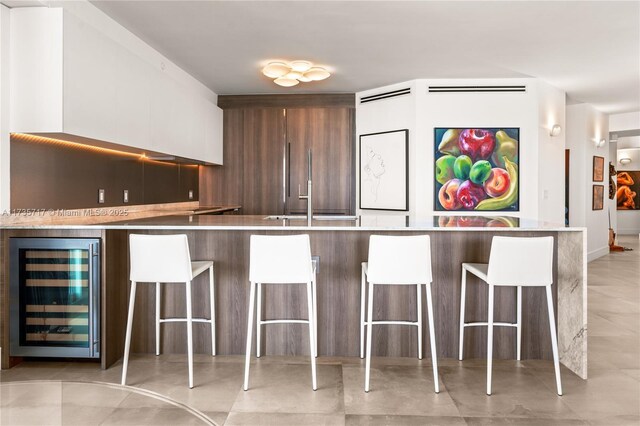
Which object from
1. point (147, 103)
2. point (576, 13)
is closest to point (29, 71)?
point (147, 103)

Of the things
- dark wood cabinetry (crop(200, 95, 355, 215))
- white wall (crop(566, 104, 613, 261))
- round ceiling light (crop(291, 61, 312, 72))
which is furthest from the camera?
white wall (crop(566, 104, 613, 261))

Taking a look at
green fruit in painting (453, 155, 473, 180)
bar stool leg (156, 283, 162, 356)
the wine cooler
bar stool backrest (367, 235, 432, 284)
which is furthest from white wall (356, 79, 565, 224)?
the wine cooler

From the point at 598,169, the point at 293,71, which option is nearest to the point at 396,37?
the point at 293,71

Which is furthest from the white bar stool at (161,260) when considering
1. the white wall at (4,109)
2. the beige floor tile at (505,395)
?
the beige floor tile at (505,395)

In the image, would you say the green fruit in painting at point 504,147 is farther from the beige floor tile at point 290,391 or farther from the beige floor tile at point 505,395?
the beige floor tile at point 290,391

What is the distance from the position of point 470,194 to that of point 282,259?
3687 mm

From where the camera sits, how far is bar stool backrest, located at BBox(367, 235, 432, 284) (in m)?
2.60

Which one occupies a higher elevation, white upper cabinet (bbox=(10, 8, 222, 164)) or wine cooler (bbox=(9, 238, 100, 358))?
white upper cabinet (bbox=(10, 8, 222, 164))

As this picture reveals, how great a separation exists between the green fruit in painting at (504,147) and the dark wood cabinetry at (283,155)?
6.47 ft

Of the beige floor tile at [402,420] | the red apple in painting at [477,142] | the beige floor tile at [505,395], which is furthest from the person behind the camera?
the red apple in painting at [477,142]

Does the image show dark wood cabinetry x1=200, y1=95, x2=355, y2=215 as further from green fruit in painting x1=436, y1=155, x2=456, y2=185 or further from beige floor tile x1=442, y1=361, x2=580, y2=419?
beige floor tile x1=442, y1=361, x2=580, y2=419

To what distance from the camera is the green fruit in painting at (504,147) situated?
5.51m

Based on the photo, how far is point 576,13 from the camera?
3566mm

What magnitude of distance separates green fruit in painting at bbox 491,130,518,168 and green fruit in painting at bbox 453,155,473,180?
315 mm
